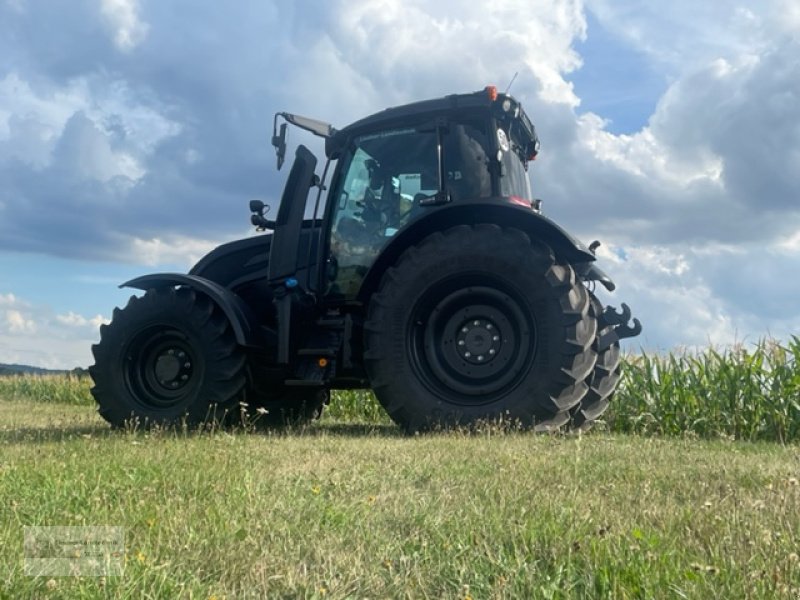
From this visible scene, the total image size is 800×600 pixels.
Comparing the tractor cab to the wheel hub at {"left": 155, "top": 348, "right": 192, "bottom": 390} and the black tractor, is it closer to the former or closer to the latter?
the black tractor

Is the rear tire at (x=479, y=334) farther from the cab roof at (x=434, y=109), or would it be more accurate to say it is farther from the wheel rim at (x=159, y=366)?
the wheel rim at (x=159, y=366)

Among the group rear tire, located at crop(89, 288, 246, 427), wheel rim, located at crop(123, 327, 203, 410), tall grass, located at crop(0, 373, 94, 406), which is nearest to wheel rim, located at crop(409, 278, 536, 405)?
rear tire, located at crop(89, 288, 246, 427)

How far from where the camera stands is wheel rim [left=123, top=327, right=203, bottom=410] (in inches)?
273

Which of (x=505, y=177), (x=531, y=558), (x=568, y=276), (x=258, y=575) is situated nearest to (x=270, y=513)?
(x=258, y=575)

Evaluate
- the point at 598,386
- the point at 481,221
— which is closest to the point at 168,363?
the point at 481,221

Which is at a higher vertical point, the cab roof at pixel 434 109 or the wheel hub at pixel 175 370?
the cab roof at pixel 434 109

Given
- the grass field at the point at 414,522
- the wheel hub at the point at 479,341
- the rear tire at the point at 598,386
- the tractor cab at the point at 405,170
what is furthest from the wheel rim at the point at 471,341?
the grass field at the point at 414,522

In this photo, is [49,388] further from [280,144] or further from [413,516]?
[413,516]

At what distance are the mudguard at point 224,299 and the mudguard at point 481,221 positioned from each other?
3.47ft

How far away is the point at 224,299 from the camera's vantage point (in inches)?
267

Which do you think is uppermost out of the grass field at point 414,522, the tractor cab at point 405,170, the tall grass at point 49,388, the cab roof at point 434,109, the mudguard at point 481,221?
the cab roof at point 434,109

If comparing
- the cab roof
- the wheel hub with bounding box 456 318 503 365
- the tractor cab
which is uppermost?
the cab roof

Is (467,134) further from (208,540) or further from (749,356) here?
(208,540)

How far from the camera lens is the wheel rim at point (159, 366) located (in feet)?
22.8
